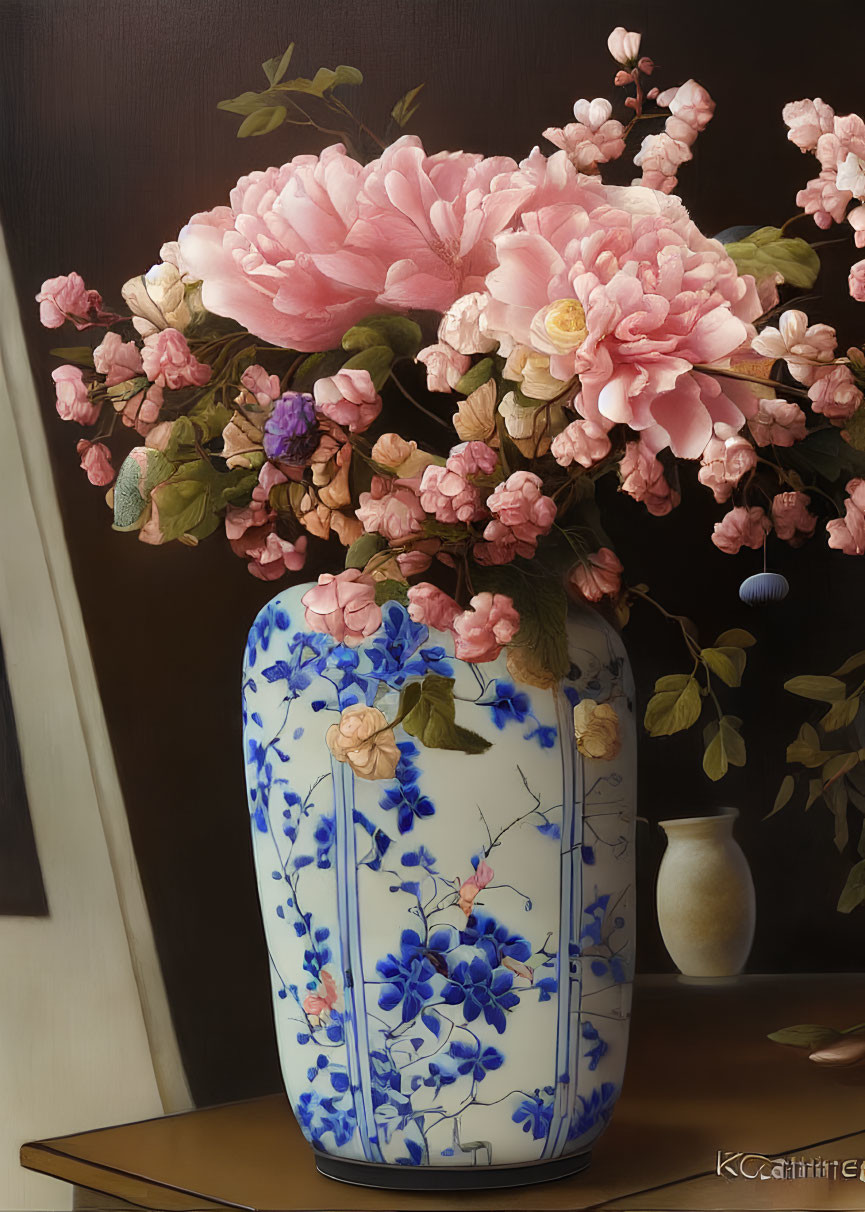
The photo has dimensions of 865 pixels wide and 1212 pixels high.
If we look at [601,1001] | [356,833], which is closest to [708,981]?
[601,1001]

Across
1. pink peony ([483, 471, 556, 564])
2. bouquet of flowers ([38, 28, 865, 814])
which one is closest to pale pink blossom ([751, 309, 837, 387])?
bouquet of flowers ([38, 28, 865, 814])

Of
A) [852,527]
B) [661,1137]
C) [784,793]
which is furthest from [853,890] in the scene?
[852,527]

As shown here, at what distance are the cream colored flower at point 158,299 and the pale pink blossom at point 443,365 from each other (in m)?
0.14

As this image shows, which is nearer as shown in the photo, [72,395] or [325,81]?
[72,395]

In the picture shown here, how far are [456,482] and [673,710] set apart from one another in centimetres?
17

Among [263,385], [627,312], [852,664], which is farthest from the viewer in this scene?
[852,664]

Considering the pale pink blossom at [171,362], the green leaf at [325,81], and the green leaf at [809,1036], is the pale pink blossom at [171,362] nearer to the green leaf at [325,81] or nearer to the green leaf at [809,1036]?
the green leaf at [325,81]

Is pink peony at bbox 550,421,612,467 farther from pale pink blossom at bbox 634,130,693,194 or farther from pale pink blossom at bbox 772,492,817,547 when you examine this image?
pale pink blossom at bbox 634,130,693,194

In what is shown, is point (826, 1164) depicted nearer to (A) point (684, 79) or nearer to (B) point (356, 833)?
A: (B) point (356, 833)

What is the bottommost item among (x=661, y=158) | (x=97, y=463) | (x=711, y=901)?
(x=711, y=901)

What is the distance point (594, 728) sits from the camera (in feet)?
1.93

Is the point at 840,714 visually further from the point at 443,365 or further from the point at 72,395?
the point at 72,395

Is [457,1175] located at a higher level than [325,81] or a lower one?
lower

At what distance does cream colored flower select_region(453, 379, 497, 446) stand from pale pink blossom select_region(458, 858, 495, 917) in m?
0.20
